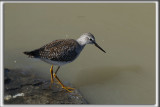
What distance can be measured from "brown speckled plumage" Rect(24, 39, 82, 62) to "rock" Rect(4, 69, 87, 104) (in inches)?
38.8

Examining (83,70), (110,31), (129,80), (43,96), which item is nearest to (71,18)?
(110,31)

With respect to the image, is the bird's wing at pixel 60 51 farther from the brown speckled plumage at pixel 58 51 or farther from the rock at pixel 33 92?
the rock at pixel 33 92

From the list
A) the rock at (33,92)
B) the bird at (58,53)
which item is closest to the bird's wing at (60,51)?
the bird at (58,53)

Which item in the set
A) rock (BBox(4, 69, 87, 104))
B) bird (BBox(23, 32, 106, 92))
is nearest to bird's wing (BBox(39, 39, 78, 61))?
bird (BBox(23, 32, 106, 92))

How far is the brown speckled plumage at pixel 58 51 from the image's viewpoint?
23.0ft

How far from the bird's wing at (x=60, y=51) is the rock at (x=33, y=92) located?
1009 millimetres

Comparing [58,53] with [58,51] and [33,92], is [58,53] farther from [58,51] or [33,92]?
[33,92]

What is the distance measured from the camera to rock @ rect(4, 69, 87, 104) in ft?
21.8

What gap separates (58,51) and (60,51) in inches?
2.4

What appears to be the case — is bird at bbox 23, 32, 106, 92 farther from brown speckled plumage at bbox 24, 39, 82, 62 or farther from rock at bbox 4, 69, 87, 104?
rock at bbox 4, 69, 87, 104

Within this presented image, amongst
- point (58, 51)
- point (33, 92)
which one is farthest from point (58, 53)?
point (33, 92)

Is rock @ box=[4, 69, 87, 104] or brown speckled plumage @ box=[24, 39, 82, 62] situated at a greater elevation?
brown speckled plumage @ box=[24, 39, 82, 62]

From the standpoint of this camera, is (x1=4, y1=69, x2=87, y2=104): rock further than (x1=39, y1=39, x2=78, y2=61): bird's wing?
No

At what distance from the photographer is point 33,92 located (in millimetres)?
6984
